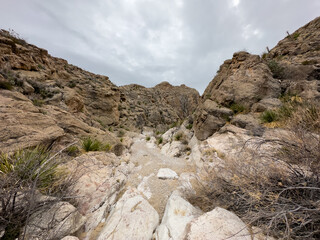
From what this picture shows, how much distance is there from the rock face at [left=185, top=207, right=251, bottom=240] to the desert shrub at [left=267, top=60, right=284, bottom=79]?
381 inches

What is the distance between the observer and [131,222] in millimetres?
2197

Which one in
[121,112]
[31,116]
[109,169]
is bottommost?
[109,169]

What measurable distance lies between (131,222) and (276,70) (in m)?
11.2

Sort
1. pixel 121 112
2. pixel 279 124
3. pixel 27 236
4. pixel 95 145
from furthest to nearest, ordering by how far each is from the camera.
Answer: pixel 121 112 < pixel 95 145 < pixel 279 124 < pixel 27 236

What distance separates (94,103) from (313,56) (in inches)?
750

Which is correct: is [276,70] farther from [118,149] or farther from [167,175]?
[118,149]

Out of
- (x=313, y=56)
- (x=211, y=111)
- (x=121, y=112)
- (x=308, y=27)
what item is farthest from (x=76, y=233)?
(x=308, y=27)

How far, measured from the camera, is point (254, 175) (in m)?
2.16

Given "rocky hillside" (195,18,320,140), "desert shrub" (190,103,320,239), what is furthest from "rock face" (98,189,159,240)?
"rocky hillside" (195,18,320,140)

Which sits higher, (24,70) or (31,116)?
(24,70)

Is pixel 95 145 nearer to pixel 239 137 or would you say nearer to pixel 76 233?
pixel 76 233

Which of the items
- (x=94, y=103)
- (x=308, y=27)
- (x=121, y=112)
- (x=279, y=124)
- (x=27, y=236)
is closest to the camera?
(x=27, y=236)

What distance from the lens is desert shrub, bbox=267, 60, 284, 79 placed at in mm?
7285

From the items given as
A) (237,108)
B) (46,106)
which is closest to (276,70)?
(237,108)
